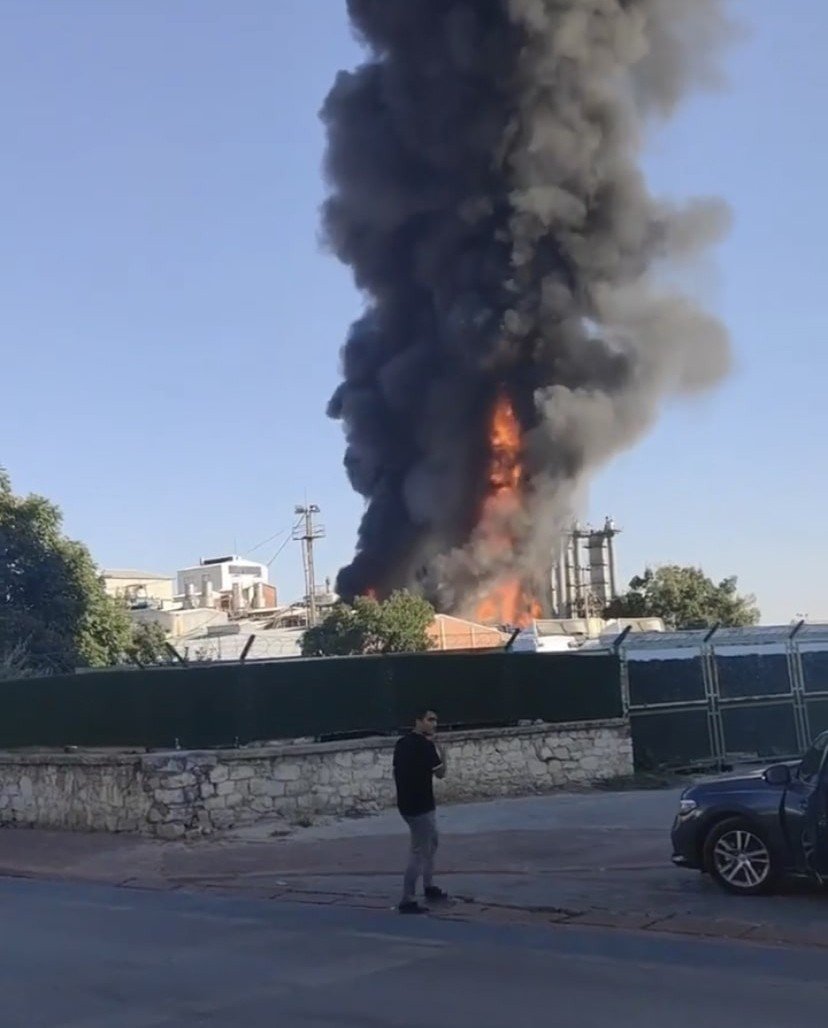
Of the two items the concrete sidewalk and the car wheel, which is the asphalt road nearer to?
the concrete sidewalk

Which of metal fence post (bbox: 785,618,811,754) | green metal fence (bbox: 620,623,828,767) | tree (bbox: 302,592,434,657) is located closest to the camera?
green metal fence (bbox: 620,623,828,767)

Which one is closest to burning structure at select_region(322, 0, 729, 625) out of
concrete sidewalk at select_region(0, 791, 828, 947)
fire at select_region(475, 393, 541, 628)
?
fire at select_region(475, 393, 541, 628)

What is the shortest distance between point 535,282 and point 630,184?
6.50 m

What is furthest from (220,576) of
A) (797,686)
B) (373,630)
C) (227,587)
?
(797,686)

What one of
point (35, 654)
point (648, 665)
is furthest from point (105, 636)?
point (648, 665)

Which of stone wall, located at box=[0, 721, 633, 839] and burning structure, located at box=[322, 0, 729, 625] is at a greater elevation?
burning structure, located at box=[322, 0, 729, 625]

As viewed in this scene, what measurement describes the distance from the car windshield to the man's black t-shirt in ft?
9.49

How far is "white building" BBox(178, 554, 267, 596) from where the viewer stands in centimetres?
10744

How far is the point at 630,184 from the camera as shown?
60.1 m

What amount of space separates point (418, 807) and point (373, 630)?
4156 centimetres

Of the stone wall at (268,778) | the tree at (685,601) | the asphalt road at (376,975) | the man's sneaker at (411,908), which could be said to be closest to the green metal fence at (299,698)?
the stone wall at (268,778)

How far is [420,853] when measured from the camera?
1041 centimetres

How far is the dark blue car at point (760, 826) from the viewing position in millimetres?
9812

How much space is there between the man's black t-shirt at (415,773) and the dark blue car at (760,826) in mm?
2078
